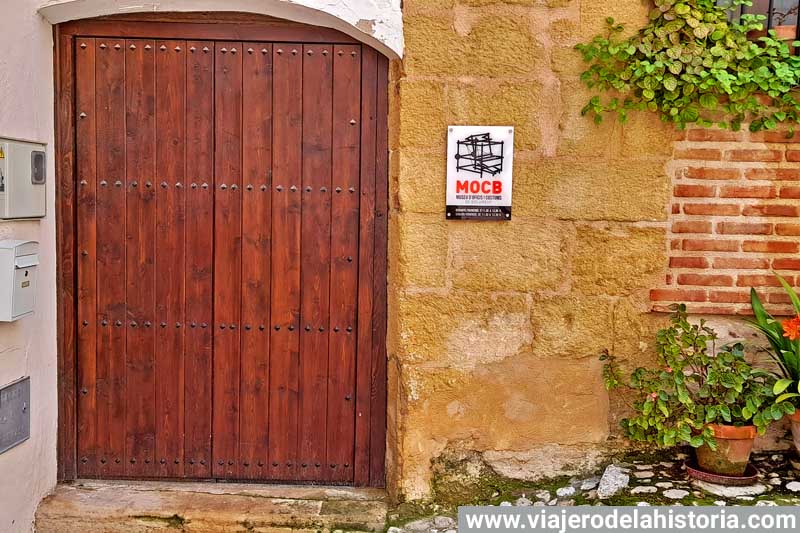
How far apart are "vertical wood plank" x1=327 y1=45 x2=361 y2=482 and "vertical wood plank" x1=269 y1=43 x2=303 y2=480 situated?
0.16m

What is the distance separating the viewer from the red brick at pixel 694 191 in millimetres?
3408

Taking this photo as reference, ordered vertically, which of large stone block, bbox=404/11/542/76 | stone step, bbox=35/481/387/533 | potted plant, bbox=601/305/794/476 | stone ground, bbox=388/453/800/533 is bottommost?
stone step, bbox=35/481/387/533

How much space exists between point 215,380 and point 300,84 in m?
1.42

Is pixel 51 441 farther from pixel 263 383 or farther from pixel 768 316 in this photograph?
pixel 768 316

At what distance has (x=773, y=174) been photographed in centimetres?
340

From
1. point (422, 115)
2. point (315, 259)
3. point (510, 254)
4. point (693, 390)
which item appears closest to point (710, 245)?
point (693, 390)

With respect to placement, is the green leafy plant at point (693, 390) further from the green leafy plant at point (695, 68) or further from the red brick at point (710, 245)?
the green leafy plant at point (695, 68)

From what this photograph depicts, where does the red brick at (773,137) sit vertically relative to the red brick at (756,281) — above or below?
above

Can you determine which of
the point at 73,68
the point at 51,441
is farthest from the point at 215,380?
the point at 73,68

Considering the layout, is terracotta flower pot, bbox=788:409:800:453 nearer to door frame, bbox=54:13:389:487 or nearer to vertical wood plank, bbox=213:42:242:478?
door frame, bbox=54:13:389:487

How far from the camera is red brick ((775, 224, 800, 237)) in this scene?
3414mm

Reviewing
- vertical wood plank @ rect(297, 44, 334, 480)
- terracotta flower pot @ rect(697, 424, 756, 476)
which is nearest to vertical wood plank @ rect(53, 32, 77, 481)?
vertical wood plank @ rect(297, 44, 334, 480)

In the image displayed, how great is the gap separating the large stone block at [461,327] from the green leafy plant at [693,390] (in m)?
0.42

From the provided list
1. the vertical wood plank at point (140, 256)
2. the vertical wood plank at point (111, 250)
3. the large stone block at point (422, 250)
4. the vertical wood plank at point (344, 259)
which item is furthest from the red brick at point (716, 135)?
the vertical wood plank at point (111, 250)
